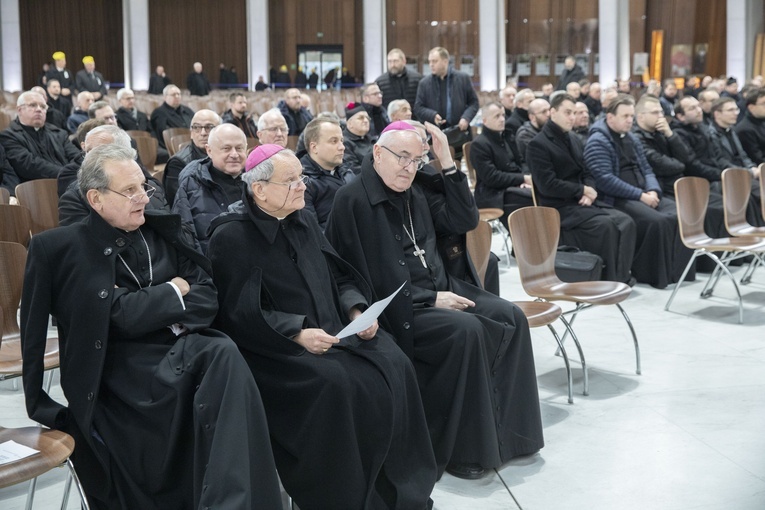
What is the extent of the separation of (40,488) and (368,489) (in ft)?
4.56

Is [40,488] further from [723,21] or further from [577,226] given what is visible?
[723,21]

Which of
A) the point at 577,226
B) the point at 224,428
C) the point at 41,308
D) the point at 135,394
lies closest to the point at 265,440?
the point at 224,428

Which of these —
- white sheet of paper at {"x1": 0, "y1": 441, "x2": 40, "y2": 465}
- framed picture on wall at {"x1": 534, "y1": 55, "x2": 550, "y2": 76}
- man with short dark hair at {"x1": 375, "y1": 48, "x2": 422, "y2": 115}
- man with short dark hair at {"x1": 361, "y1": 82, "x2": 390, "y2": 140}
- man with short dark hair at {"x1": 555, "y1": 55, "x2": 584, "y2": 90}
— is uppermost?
framed picture on wall at {"x1": 534, "y1": 55, "x2": 550, "y2": 76}

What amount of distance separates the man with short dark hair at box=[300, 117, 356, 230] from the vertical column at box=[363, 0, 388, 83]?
56.2ft

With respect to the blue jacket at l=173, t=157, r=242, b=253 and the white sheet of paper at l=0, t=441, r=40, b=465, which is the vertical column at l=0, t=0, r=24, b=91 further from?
the white sheet of paper at l=0, t=441, r=40, b=465

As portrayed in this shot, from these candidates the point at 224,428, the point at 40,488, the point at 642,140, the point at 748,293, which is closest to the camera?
the point at 224,428

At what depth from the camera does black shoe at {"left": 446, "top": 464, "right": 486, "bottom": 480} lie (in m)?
3.74

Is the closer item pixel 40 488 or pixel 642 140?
pixel 40 488

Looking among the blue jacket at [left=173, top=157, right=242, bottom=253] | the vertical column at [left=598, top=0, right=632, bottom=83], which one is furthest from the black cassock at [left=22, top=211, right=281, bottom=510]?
the vertical column at [left=598, top=0, right=632, bottom=83]

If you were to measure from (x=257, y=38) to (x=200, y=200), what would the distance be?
18385 millimetres

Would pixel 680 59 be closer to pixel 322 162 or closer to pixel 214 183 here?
pixel 322 162

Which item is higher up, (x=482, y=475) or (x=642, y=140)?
(x=642, y=140)

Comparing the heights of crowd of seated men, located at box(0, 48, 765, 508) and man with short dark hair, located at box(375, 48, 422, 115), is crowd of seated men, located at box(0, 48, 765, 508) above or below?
below

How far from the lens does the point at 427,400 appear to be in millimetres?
3766
